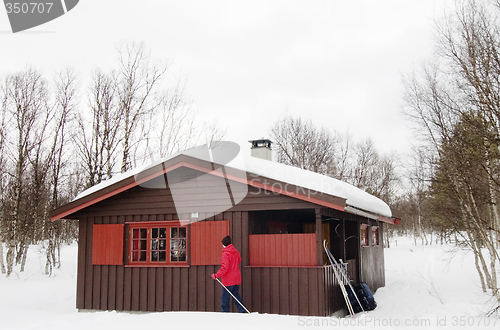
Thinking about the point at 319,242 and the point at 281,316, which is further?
the point at 319,242

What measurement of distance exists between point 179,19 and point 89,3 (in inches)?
124

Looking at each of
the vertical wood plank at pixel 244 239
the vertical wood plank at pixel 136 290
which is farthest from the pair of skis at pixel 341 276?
the vertical wood plank at pixel 136 290

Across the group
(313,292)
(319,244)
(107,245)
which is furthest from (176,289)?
(319,244)

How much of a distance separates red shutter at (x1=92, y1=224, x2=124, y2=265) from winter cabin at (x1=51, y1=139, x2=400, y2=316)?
0.02m

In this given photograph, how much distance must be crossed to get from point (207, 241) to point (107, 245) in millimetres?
2388

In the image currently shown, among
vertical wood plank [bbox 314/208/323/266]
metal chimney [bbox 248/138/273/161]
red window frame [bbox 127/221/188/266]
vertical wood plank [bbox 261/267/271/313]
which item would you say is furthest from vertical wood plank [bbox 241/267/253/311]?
metal chimney [bbox 248/138/273/161]

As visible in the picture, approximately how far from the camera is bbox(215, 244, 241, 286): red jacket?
8523 mm

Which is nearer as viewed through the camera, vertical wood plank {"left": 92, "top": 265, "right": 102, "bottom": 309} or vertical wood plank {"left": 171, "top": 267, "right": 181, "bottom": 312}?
vertical wood plank {"left": 171, "top": 267, "right": 181, "bottom": 312}

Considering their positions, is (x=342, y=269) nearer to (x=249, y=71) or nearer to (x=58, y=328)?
(x=58, y=328)

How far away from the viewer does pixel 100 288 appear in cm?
1031

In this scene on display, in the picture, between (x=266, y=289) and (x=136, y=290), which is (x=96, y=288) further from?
(x=266, y=289)

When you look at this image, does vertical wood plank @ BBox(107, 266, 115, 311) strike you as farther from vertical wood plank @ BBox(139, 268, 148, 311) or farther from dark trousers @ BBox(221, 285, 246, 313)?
dark trousers @ BBox(221, 285, 246, 313)

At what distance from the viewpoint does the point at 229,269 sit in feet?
28.2

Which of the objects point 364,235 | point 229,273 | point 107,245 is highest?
point 364,235
